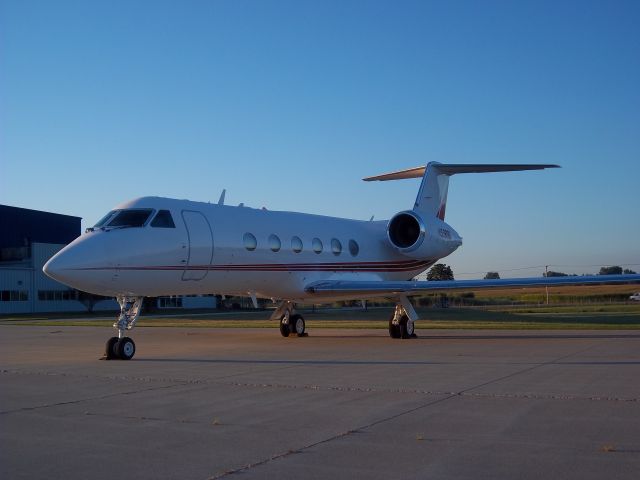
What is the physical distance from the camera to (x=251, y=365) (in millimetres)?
12344

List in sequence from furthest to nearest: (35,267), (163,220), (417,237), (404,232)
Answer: (35,267) → (404,232) → (417,237) → (163,220)

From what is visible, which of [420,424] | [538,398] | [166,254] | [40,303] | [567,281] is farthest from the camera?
[40,303]

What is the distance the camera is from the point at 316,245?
19.5m

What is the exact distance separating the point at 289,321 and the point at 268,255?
328 centimetres

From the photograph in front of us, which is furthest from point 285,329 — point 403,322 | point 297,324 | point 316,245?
point 403,322

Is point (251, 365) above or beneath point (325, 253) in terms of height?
beneath

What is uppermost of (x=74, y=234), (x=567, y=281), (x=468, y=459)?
(x=74, y=234)

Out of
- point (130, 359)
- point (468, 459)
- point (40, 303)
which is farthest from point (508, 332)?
point (40, 303)

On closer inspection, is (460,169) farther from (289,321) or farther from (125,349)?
(125,349)

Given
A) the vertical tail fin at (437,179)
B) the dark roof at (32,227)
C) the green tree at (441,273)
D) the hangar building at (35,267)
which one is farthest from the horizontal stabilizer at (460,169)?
the green tree at (441,273)

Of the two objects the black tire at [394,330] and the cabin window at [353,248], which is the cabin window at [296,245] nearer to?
the cabin window at [353,248]

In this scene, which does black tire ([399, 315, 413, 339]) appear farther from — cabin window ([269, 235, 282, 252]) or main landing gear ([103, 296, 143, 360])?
main landing gear ([103, 296, 143, 360])

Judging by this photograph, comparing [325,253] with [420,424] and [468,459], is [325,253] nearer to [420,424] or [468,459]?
[420,424]

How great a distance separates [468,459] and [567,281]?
39.8 ft
